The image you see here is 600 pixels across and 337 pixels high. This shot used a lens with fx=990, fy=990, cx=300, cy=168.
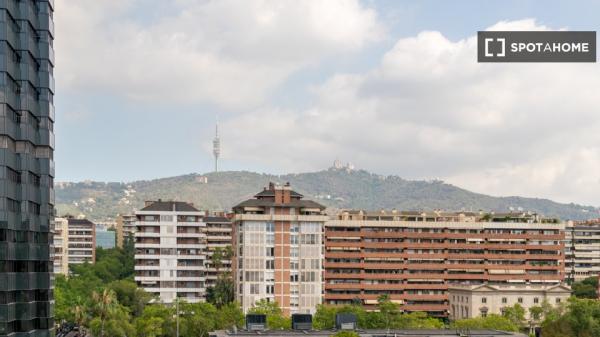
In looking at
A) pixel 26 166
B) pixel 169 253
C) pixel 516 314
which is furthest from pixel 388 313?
pixel 26 166

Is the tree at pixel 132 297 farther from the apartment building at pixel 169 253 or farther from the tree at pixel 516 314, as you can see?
the tree at pixel 516 314

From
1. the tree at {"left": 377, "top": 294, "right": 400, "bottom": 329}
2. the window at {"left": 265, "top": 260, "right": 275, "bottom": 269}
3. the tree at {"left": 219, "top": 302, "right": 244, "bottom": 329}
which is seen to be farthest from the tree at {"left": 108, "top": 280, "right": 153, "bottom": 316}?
the tree at {"left": 377, "top": 294, "right": 400, "bottom": 329}

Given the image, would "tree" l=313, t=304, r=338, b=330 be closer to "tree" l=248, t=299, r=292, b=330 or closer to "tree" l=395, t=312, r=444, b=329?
"tree" l=248, t=299, r=292, b=330

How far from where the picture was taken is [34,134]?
8669cm

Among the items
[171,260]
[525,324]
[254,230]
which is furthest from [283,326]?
[525,324]

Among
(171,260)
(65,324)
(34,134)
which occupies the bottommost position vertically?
(65,324)

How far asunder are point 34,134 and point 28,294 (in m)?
14.0

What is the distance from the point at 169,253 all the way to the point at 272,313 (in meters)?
37.0

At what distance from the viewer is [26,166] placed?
8375cm

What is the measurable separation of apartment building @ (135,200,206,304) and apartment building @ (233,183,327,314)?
595 inches

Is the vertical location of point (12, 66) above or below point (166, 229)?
above

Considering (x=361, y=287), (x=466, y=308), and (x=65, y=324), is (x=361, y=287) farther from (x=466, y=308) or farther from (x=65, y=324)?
(x=65, y=324)

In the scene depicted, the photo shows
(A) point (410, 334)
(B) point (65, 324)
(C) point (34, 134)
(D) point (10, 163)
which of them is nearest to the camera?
(D) point (10, 163)

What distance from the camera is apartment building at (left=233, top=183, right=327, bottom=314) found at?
6934 inches
